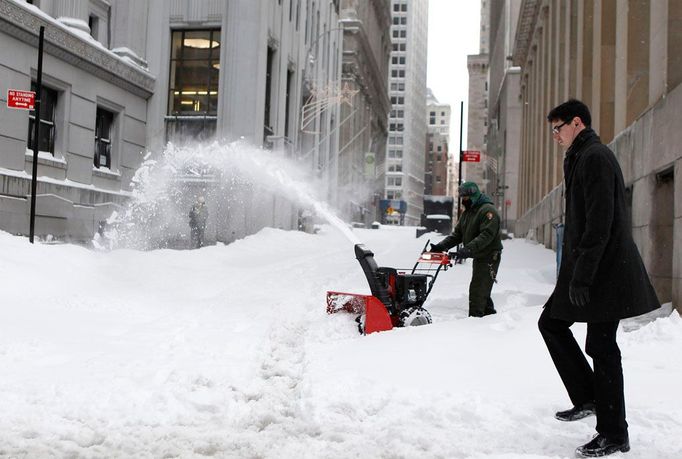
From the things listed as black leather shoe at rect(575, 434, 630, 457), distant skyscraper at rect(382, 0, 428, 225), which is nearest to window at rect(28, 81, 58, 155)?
black leather shoe at rect(575, 434, 630, 457)

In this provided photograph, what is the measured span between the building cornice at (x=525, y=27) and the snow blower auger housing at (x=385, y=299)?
30976 mm

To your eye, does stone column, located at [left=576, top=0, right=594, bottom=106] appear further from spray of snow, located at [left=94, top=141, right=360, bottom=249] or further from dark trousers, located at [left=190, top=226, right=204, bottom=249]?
dark trousers, located at [left=190, top=226, right=204, bottom=249]

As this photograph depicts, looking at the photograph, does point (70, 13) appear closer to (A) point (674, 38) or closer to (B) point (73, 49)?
(B) point (73, 49)

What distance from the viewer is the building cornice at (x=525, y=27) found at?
3628 cm

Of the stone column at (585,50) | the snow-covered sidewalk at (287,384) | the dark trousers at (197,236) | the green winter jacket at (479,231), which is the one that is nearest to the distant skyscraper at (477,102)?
the stone column at (585,50)

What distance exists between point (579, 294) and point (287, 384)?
8.53ft

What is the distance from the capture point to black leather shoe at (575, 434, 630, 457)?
371cm

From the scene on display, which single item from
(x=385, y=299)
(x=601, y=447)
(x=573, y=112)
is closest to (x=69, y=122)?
(x=385, y=299)

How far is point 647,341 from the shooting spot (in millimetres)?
6465

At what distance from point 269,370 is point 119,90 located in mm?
18406

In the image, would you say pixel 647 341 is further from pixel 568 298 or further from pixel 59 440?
pixel 59 440

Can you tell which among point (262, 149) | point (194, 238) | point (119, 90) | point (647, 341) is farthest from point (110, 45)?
point (647, 341)

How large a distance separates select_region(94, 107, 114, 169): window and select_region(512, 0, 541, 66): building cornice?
936 inches

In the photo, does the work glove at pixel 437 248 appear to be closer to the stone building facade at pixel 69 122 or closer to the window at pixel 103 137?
the stone building facade at pixel 69 122
